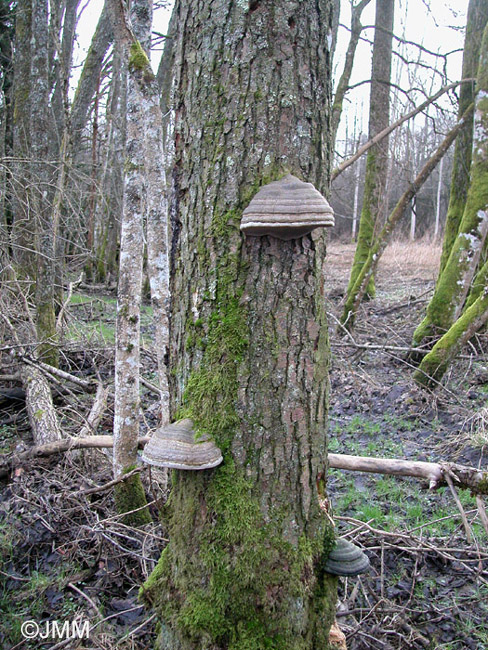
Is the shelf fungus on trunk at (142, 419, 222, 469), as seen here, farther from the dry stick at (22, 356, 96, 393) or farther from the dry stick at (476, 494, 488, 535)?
the dry stick at (22, 356, 96, 393)

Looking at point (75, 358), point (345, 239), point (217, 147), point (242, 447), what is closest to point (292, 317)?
point (242, 447)

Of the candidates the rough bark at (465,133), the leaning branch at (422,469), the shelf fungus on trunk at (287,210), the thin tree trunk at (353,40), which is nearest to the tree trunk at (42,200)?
the leaning branch at (422,469)

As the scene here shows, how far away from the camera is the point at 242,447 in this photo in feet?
6.68

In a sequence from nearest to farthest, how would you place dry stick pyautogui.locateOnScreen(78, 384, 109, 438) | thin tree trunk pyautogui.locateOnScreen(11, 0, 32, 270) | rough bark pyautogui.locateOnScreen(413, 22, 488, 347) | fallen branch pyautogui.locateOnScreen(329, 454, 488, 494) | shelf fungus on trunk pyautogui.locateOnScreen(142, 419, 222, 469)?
shelf fungus on trunk pyautogui.locateOnScreen(142, 419, 222, 469) → fallen branch pyautogui.locateOnScreen(329, 454, 488, 494) → dry stick pyautogui.locateOnScreen(78, 384, 109, 438) → thin tree trunk pyautogui.locateOnScreen(11, 0, 32, 270) → rough bark pyautogui.locateOnScreen(413, 22, 488, 347)

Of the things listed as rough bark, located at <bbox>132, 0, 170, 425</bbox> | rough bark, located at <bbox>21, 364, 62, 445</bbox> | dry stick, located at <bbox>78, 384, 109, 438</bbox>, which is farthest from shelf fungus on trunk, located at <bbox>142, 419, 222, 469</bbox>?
rough bark, located at <bbox>21, 364, 62, 445</bbox>

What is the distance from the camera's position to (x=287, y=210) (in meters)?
1.78

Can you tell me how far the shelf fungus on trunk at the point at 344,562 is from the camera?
212 cm

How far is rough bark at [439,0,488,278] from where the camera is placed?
8828mm

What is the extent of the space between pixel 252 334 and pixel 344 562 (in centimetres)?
116

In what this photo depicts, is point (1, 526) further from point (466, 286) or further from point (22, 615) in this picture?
point (466, 286)

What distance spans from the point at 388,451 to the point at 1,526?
4.13m

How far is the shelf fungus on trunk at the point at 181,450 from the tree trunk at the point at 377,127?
10.2m

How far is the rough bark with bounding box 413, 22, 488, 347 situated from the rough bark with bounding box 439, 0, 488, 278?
1299mm

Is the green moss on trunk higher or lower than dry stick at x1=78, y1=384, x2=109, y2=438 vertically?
lower
